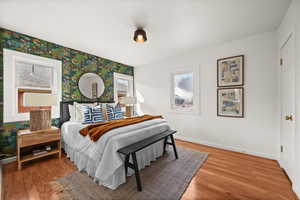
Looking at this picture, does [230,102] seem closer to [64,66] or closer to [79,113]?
[79,113]

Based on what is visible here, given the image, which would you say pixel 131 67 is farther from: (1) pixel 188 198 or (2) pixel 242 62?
(1) pixel 188 198

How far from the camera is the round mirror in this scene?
336cm

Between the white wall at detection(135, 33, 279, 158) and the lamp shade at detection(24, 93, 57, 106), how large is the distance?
2.92 metres

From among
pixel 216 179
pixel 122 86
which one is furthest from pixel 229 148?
pixel 122 86

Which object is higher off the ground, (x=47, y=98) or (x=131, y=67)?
(x=131, y=67)

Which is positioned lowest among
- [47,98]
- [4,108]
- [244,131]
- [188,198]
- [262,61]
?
[188,198]

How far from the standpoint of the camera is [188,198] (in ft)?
4.94

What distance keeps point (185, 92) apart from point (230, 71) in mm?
1207

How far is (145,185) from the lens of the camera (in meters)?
1.72

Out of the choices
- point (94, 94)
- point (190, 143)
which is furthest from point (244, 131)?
point (94, 94)

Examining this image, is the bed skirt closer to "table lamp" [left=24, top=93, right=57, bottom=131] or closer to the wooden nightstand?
the wooden nightstand

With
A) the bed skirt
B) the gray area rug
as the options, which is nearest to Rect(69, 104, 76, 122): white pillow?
the bed skirt

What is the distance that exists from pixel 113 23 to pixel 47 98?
183cm

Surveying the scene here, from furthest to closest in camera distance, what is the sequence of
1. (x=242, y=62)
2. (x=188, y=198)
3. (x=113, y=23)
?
(x=242, y=62), (x=113, y=23), (x=188, y=198)
